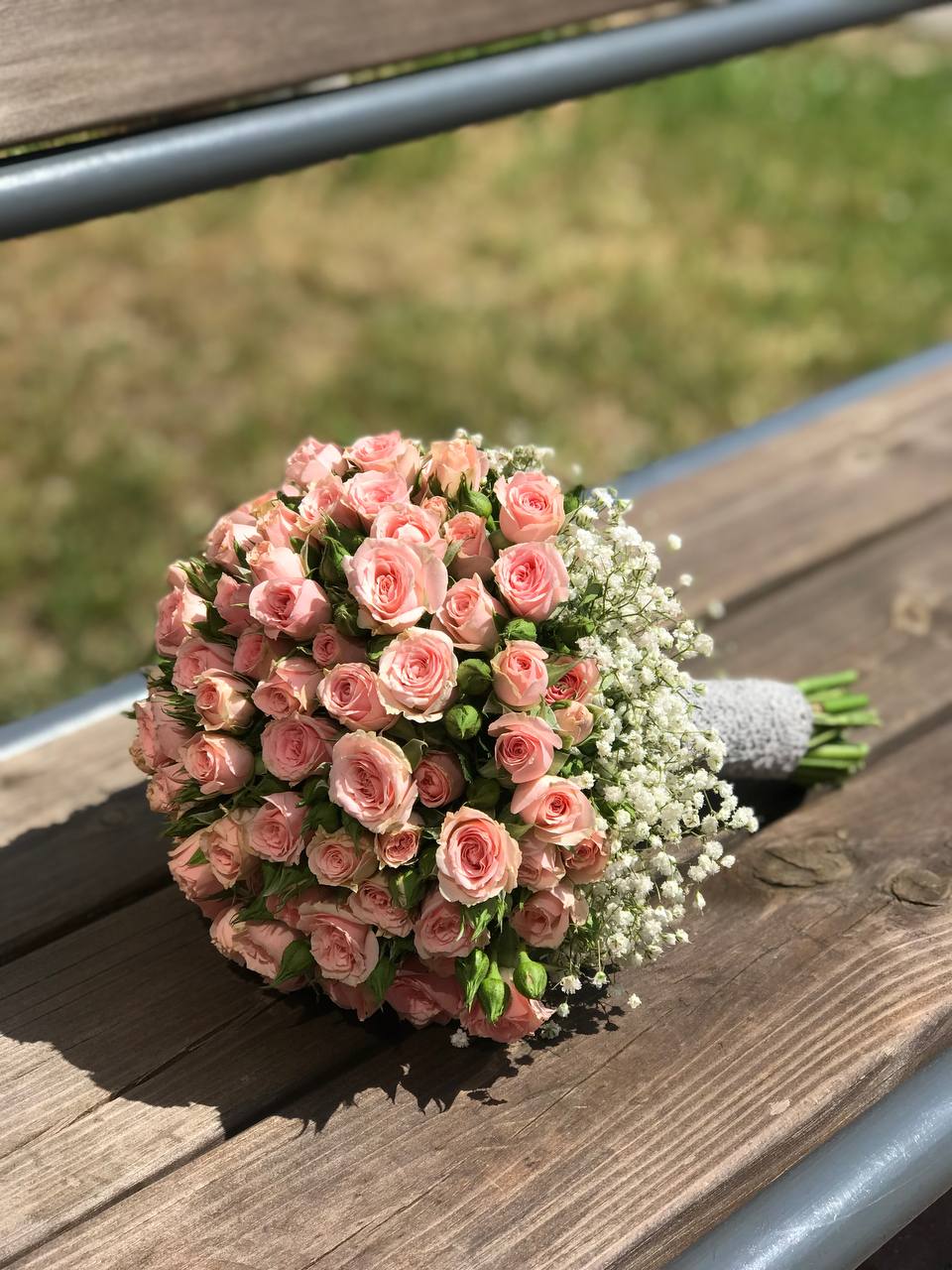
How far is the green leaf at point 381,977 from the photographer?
106 cm

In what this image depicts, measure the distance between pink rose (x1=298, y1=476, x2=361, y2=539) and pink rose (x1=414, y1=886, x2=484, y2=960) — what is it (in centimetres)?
28

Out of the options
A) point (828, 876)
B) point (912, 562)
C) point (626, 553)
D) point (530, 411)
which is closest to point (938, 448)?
point (912, 562)

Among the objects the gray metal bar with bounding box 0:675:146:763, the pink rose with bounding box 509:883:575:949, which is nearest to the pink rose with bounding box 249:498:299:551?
the pink rose with bounding box 509:883:575:949

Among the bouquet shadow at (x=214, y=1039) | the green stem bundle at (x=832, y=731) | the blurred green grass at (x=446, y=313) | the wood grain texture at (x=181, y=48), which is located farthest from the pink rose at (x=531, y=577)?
the blurred green grass at (x=446, y=313)

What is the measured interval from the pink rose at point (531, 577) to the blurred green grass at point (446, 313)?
1692 millimetres

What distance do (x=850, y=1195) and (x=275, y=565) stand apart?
60 centimetres

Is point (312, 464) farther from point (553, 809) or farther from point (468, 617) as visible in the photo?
point (553, 809)

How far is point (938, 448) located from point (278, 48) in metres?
1.00

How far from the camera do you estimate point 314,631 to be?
3.48 feet

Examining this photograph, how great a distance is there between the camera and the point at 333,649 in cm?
104

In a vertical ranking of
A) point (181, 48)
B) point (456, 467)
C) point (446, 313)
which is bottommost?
point (446, 313)

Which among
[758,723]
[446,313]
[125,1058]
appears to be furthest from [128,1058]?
[446,313]

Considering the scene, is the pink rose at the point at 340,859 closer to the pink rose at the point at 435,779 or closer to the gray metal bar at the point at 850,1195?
the pink rose at the point at 435,779

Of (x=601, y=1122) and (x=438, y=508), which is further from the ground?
(x=438, y=508)
